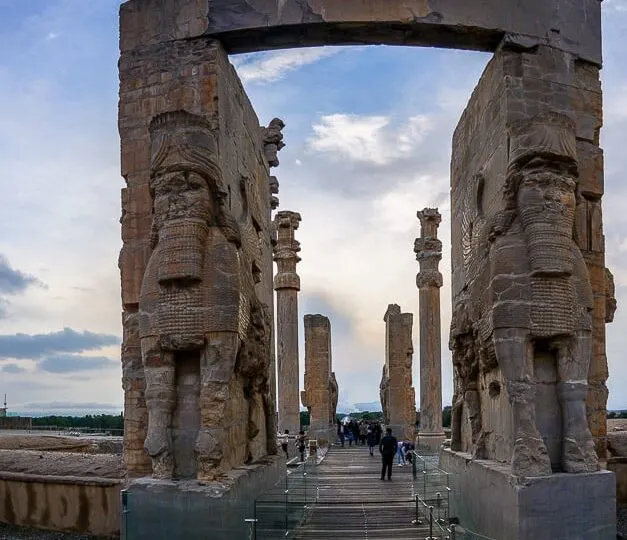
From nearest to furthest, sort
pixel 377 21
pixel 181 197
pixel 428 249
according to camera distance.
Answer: pixel 181 197 < pixel 377 21 < pixel 428 249

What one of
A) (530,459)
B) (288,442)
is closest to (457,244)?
(530,459)

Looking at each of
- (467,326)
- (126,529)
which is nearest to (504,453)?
(467,326)

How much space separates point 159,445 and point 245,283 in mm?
1906

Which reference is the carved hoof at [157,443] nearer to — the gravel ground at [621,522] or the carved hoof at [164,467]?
the carved hoof at [164,467]

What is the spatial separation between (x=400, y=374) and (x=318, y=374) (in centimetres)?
255

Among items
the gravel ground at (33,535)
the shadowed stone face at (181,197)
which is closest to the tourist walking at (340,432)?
the gravel ground at (33,535)

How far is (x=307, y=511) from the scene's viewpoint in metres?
10.5

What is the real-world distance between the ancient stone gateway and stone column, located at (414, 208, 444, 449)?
1156 cm

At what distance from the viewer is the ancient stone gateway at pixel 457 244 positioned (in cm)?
775

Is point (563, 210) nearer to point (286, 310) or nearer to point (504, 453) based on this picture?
point (504, 453)

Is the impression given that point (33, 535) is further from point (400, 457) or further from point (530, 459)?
point (400, 457)

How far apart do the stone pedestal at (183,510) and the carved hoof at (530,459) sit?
2.56m

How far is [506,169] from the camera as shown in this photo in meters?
8.27

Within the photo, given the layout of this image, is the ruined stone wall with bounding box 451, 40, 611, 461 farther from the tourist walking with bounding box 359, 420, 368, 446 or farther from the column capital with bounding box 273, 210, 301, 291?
the tourist walking with bounding box 359, 420, 368, 446
